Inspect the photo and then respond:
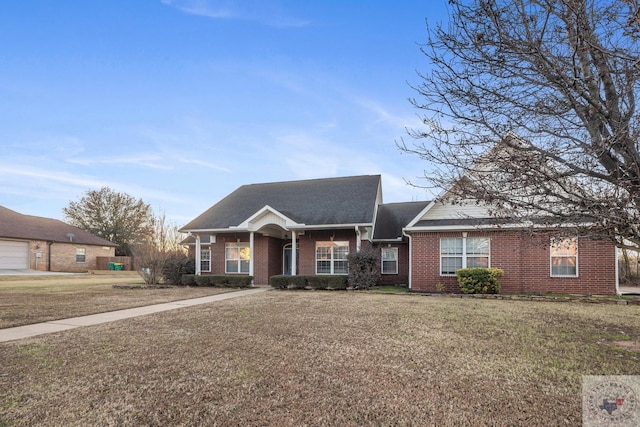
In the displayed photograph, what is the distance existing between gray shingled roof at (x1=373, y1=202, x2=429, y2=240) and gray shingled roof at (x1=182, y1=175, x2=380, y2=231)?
69.9 inches

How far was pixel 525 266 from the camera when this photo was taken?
14906mm

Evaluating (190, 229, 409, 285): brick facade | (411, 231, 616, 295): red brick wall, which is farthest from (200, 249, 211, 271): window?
(411, 231, 616, 295): red brick wall

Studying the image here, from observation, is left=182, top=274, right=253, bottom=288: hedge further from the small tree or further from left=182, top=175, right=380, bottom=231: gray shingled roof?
the small tree

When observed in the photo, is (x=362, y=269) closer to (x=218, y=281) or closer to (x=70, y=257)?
(x=218, y=281)

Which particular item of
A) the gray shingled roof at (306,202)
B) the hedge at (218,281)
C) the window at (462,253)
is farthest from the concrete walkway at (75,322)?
the window at (462,253)

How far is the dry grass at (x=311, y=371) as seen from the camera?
3.52 m

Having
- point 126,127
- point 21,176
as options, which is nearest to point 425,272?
point 126,127

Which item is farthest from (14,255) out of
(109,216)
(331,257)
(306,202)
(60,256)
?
(331,257)

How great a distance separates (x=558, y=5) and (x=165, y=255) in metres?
19.8

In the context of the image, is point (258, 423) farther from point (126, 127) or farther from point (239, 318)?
point (126, 127)

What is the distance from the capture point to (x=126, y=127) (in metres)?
18.8

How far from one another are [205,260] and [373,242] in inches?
398

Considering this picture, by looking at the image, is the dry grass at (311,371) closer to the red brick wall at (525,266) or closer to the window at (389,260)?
the red brick wall at (525,266)

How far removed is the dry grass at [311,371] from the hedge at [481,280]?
5819 mm
